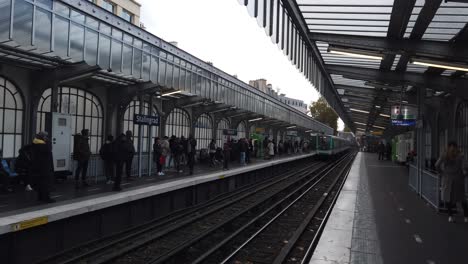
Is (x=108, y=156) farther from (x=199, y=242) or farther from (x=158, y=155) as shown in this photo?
(x=199, y=242)

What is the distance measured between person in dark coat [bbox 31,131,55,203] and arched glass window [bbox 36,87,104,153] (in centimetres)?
516

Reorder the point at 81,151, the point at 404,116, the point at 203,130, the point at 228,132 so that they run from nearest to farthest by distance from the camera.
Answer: the point at 81,151 < the point at 404,116 < the point at 228,132 < the point at 203,130

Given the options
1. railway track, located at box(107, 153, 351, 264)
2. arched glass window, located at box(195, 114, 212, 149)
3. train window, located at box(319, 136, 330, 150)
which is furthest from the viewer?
train window, located at box(319, 136, 330, 150)

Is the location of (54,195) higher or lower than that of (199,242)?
higher

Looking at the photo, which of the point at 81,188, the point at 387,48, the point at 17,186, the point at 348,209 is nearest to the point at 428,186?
the point at 348,209

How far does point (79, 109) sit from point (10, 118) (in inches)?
115

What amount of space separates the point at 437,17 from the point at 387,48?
258 cm

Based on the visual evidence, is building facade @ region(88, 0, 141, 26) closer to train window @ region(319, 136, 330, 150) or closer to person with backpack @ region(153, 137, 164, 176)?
train window @ region(319, 136, 330, 150)

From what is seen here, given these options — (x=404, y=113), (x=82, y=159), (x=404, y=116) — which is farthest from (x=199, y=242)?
(x=404, y=113)

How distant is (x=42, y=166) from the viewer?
8273 millimetres

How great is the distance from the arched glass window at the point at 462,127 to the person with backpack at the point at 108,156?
44.7 feet

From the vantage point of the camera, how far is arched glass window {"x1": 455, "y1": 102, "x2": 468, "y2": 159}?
54.8 ft

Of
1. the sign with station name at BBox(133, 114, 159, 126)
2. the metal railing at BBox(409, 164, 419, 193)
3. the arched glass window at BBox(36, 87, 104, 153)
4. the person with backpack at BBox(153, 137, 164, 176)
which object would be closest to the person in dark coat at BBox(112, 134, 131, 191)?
the sign with station name at BBox(133, 114, 159, 126)

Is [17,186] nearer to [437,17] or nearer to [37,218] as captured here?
[37,218]
